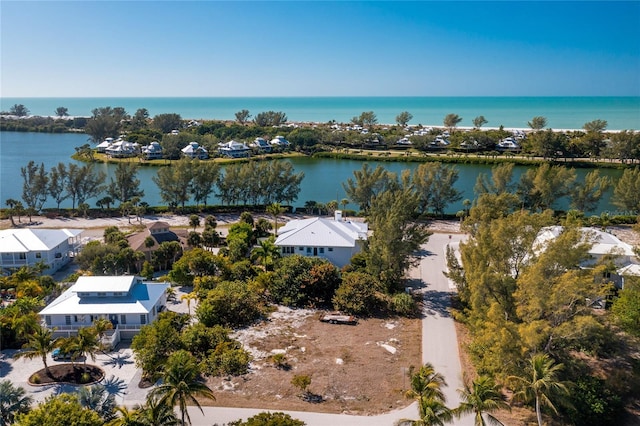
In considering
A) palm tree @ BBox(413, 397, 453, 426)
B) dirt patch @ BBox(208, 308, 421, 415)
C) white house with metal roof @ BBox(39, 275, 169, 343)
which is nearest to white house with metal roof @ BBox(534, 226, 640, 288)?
dirt patch @ BBox(208, 308, 421, 415)

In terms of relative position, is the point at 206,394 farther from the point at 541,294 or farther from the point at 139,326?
the point at 541,294

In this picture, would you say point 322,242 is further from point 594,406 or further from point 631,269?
point 594,406

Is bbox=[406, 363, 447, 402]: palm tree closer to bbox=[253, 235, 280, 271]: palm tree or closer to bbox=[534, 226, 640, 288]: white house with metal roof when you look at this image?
bbox=[534, 226, 640, 288]: white house with metal roof

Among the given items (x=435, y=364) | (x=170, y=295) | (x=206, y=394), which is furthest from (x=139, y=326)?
(x=435, y=364)

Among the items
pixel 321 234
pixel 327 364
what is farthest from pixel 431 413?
pixel 321 234

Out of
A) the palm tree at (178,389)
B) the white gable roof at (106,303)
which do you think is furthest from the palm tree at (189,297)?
the palm tree at (178,389)

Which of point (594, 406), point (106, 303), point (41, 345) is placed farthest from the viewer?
point (106, 303)
